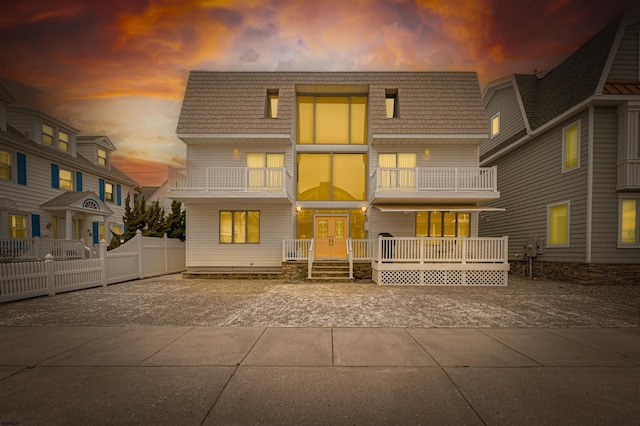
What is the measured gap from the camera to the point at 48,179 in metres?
14.9

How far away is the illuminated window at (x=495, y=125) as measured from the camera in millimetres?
16594

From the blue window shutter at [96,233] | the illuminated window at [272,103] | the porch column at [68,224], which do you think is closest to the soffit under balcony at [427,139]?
the illuminated window at [272,103]

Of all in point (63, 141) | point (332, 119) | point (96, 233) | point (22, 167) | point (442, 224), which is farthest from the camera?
point (96, 233)

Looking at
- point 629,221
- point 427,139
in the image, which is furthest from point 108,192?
Answer: point 629,221

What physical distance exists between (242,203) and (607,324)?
1259 centimetres

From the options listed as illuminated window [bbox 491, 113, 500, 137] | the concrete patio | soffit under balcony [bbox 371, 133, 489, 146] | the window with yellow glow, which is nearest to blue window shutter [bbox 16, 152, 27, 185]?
the concrete patio

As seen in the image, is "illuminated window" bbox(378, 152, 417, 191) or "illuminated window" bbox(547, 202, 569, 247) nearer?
"illuminated window" bbox(547, 202, 569, 247)

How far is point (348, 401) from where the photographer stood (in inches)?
108

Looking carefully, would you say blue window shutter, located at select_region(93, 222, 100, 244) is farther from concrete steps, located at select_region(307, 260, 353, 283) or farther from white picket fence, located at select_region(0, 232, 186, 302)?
concrete steps, located at select_region(307, 260, 353, 283)

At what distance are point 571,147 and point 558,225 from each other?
135 inches

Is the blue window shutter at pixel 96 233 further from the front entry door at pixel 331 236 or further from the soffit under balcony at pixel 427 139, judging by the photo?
the soffit under balcony at pixel 427 139

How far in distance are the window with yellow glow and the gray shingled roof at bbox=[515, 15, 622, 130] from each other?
8.83 m

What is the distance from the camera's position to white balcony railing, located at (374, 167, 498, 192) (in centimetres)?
1184

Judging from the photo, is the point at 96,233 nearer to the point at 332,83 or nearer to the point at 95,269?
the point at 95,269
